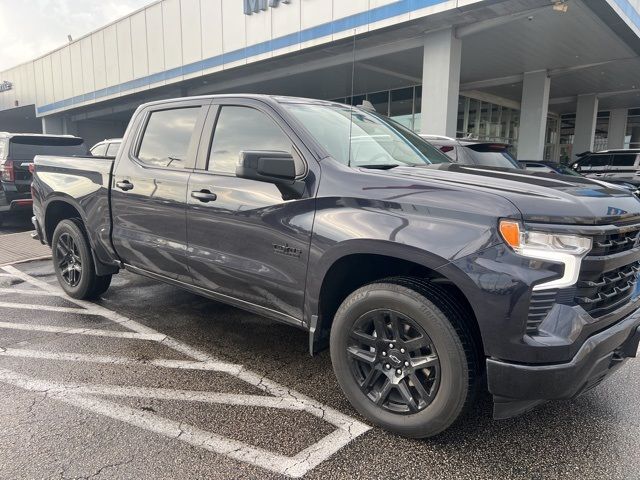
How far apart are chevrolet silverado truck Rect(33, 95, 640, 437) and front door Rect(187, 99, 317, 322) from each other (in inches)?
0.4

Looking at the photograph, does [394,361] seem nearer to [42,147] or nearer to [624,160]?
[42,147]

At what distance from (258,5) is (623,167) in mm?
11657

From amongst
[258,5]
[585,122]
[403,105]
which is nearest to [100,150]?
[258,5]

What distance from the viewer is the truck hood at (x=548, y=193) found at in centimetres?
229

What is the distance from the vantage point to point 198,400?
3154mm

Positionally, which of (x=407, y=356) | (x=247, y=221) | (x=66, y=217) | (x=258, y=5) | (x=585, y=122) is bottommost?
(x=407, y=356)

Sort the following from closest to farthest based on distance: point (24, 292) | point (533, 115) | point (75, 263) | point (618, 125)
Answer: point (75, 263) → point (24, 292) → point (533, 115) → point (618, 125)

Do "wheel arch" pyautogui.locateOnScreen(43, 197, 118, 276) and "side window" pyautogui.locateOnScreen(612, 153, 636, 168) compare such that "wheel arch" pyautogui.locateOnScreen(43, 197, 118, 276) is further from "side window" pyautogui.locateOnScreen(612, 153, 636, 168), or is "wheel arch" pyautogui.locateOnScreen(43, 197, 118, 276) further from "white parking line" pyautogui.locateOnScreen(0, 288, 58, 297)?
"side window" pyautogui.locateOnScreen(612, 153, 636, 168)

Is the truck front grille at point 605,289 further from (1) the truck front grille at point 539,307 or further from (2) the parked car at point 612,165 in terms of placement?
(2) the parked car at point 612,165

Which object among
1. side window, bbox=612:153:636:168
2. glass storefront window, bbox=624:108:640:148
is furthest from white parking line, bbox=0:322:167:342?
glass storefront window, bbox=624:108:640:148

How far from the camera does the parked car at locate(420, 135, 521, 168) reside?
22.7 feet

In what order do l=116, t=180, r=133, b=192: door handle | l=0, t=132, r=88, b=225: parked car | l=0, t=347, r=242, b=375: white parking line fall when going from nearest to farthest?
l=0, t=347, r=242, b=375: white parking line → l=116, t=180, r=133, b=192: door handle → l=0, t=132, r=88, b=225: parked car

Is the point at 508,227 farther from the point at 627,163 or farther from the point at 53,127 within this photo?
the point at 53,127

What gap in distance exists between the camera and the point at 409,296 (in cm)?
254
